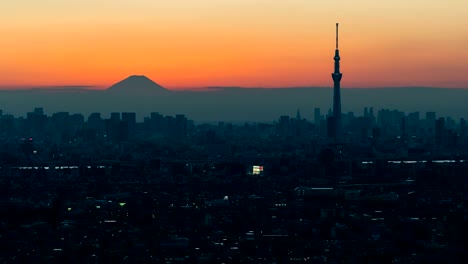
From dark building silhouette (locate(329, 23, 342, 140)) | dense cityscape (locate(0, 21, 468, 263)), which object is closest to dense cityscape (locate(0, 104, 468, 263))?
dense cityscape (locate(0, 21, 468, 263))

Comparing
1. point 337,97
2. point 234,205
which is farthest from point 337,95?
point 234,205

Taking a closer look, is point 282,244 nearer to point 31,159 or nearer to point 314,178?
point 314,178

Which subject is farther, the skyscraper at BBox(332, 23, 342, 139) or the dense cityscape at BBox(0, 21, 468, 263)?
the skyscraper at BBox(332, 23, 342, 139)

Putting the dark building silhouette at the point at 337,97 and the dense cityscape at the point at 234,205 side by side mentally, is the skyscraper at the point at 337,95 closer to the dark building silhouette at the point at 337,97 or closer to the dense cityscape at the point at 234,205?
the dark building silhouette at the point at 337,97

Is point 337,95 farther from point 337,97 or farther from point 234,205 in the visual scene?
point 234,205

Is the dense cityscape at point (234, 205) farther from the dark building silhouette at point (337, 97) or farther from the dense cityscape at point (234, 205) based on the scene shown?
the dark building silhouette at point (337, 97)

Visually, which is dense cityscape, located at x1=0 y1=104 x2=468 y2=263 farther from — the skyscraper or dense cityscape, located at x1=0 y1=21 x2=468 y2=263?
the skyscraper

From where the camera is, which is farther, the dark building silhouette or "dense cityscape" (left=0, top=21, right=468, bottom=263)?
the dark building silhouette

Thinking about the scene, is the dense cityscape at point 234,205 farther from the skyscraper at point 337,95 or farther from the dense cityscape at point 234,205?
the skyscraper at point 337,95

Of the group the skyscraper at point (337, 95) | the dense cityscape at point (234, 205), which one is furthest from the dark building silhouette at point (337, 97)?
the dense cityscape at point (234, 205)

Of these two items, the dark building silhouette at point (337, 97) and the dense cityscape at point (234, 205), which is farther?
the dark building silhouette at point (337, 97)

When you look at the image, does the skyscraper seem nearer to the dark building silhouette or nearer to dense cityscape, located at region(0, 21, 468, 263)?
the dark building silhouette

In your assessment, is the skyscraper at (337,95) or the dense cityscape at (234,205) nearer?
the dense cityscape at (234,205)
